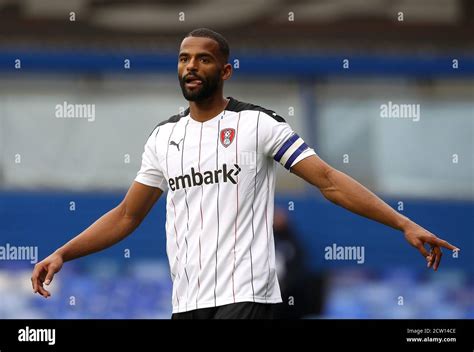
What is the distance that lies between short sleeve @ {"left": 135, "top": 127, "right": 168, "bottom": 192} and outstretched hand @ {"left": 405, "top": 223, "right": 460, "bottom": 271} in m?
1.17

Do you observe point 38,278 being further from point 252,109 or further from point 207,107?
point 252,109

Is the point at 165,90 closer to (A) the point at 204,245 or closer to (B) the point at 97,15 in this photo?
(B) the point at 97,15

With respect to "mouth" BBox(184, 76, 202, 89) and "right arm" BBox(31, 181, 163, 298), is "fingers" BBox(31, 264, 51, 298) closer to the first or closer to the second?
"right arm" BBox(31, 181, 163, 298)

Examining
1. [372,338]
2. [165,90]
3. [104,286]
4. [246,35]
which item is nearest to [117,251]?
[104,286]

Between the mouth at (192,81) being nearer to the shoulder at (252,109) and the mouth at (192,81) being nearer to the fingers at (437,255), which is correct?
the shoulder at (252,109)

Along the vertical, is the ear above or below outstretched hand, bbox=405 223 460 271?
above

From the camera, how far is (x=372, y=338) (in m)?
5.80

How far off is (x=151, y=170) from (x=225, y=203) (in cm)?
48

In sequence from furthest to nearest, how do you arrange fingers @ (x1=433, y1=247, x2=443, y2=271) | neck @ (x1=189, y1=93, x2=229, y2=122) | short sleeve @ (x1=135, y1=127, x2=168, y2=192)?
short sleeve @ (x1=135, y1=127, x2=168, y2=192) → neck @ (x1=189, y1=93, x2=229, y2=122) → fingers @ (x1=433, y1=247, x2=443, y2=271)

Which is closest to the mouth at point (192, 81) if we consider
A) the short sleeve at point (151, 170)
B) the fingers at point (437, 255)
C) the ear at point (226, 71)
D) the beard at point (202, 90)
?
the beard at point (202, 90)

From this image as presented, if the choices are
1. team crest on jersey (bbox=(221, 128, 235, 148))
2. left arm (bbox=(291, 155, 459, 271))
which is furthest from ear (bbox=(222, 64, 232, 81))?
left arm (bbox=(291, 155, 459, 271))

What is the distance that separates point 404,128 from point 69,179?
133 inches

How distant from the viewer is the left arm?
5.32m

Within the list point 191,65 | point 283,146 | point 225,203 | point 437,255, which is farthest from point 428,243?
point 191,65
